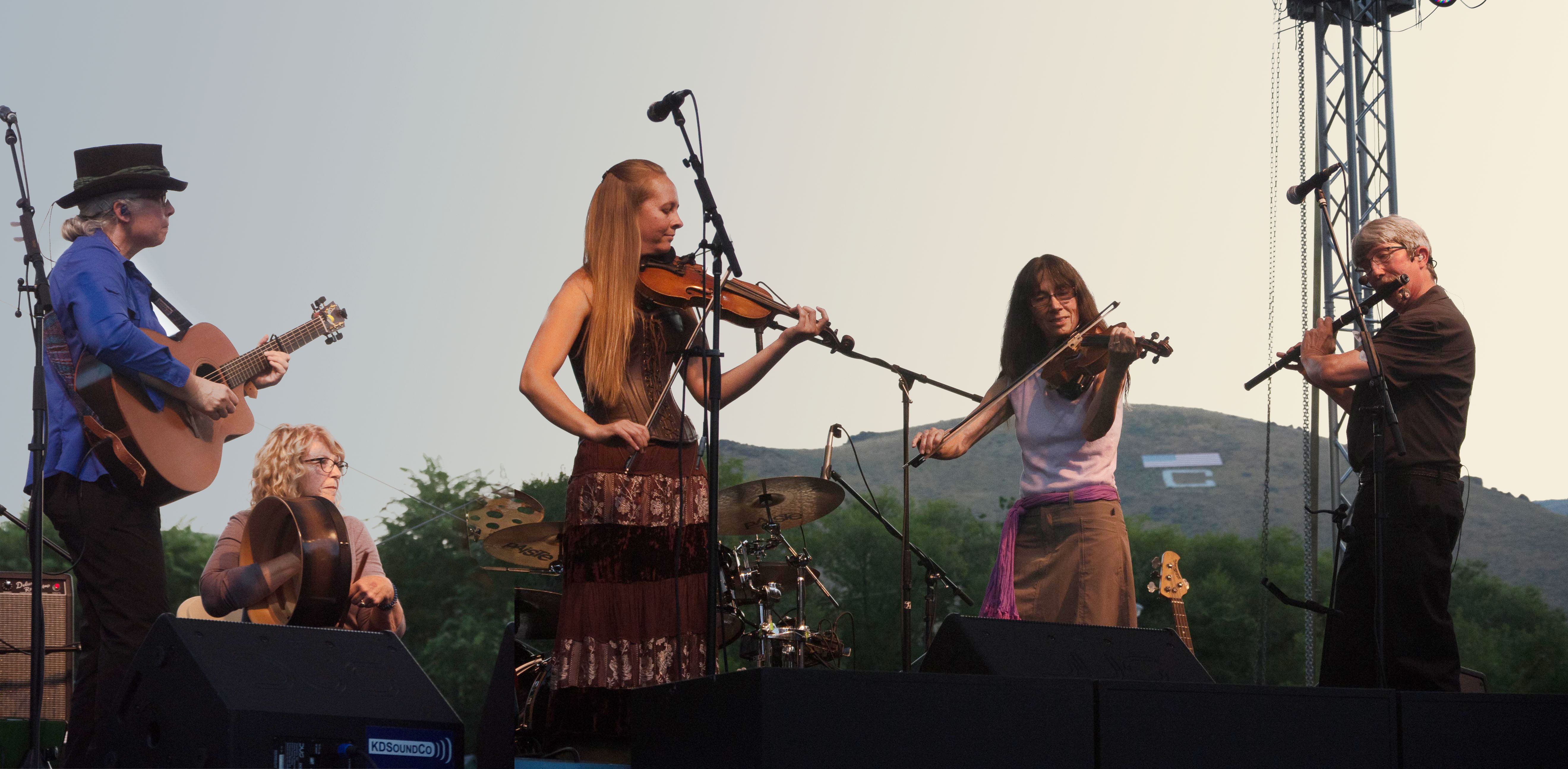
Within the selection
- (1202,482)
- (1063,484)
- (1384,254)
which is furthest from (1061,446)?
(1202,482)

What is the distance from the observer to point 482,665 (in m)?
15.9

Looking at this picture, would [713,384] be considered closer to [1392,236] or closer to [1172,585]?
[1392,236]

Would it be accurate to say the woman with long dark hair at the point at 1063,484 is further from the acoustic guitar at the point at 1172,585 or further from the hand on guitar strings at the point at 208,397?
the hand on guitar strings at the point at 208,397

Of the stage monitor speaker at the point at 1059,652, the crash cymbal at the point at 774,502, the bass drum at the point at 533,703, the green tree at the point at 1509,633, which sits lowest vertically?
the green tree at the point at 1509,633

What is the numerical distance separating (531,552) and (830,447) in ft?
4.42

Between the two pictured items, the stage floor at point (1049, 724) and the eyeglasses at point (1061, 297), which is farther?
the eyeglasses at point (1061, 297)

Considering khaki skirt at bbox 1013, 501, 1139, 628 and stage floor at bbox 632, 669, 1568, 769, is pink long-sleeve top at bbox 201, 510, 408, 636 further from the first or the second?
khaki skirt at bbox 1013, 501, 1139, 628

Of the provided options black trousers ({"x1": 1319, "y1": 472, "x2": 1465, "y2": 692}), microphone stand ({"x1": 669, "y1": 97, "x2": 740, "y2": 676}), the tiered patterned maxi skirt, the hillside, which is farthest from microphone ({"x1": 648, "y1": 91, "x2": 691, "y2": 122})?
the hillside

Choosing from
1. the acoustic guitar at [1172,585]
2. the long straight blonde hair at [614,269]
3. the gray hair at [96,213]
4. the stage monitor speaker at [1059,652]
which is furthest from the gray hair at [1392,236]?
the gray hair at [96,213]

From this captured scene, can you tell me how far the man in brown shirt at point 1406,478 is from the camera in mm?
3658

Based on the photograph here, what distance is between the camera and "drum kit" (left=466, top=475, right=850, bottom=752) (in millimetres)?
4551

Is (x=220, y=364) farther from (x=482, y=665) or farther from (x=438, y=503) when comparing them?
(x=438, y=503)

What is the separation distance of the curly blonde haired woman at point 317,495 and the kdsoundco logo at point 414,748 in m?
1.68

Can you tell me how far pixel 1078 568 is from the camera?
3.71 meters
